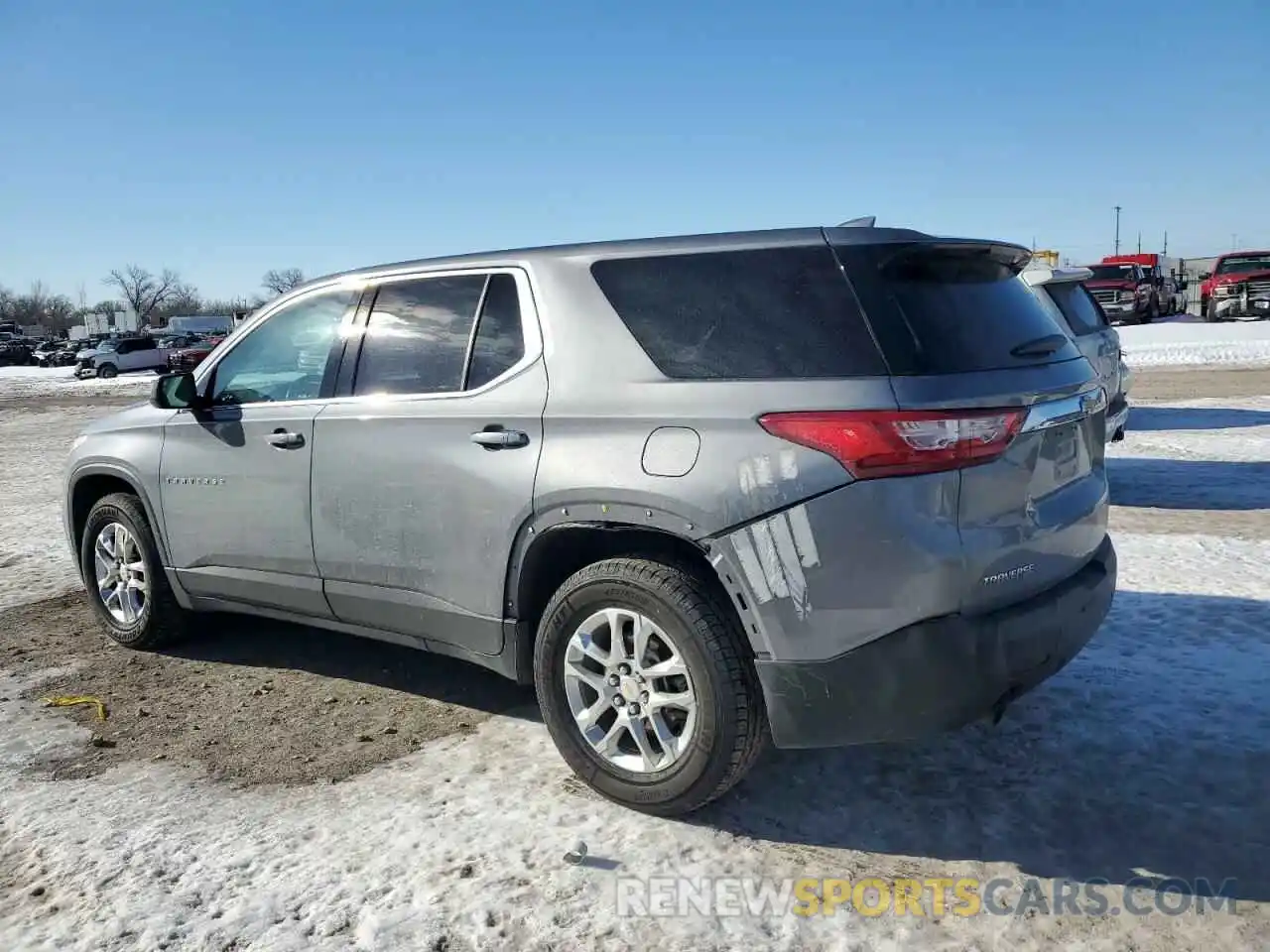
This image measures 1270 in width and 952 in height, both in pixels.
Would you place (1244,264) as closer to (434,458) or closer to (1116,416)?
(1116,416)

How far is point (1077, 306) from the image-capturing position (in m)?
8.77

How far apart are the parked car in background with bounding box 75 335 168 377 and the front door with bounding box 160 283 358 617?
132 ft

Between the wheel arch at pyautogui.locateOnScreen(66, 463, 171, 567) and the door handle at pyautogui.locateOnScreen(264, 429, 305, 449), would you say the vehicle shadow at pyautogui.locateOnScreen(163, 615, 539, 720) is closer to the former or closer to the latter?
the wheel arch at pyautogui.locateOnScreen(66, 463, 171, 567)

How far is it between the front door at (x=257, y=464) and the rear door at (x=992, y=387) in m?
2.37

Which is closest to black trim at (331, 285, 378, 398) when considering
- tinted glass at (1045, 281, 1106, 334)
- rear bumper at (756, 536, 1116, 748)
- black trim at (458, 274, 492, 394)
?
black trim at (458, 274, 492, 394)

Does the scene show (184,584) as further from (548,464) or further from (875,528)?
(875,528)

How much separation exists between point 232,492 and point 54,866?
70.7 inches

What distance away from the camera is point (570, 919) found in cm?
267

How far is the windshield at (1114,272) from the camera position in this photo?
3195 cm

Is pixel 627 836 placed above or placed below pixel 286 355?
below

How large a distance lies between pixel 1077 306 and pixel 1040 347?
20.4 feet

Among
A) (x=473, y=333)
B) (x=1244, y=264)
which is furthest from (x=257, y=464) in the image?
(x=1244, y=264)

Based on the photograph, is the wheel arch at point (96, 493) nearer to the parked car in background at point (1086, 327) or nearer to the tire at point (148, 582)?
the tire at point (148, 582)

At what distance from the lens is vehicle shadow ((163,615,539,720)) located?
14.3ft
